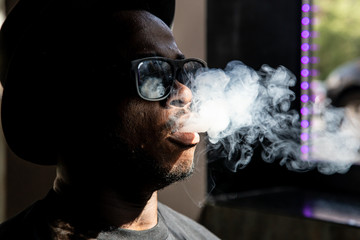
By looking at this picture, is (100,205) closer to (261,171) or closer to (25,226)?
(25,226)

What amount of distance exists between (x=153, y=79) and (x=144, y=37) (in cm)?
16

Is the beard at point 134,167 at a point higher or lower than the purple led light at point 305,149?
higher

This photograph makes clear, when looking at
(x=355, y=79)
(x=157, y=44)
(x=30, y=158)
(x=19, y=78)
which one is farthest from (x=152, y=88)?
(x=355, y=79)

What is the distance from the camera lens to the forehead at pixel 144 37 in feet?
4.71

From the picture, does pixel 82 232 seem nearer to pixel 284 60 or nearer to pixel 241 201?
pixel 241 201

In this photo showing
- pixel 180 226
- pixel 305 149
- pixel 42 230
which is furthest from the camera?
pixel 305 149

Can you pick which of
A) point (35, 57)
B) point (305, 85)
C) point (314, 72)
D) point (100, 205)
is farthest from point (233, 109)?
point (314, 72)

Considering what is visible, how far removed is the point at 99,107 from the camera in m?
1.43

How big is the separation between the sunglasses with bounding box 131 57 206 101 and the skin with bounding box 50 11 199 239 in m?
0.03

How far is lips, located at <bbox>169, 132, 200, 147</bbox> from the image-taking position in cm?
141

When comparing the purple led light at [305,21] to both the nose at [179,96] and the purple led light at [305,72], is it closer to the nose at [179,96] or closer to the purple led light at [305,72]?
the purple led light at [305,72]

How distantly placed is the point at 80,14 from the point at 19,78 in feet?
1.04

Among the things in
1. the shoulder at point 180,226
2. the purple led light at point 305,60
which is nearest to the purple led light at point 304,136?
the purple led light at point 305,60

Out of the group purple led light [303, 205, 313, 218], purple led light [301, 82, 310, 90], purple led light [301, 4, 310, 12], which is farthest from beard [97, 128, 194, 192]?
purple led light [301, 4, 310, 12]
